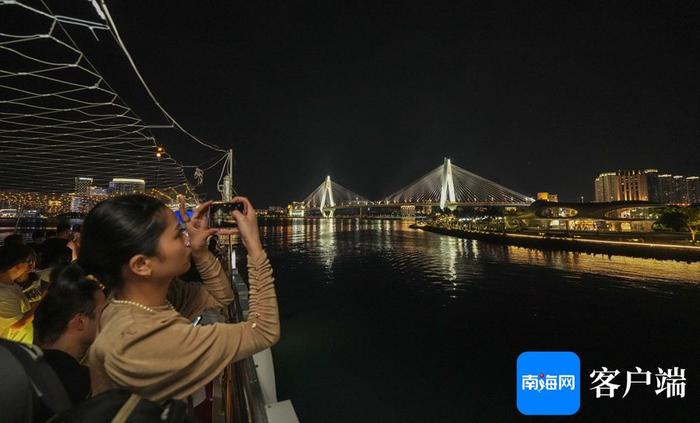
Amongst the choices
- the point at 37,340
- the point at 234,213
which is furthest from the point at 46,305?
the point at 234,213

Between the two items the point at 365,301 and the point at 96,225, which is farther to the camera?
the point at 365,301

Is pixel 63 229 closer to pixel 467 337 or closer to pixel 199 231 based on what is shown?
pixel 199 231

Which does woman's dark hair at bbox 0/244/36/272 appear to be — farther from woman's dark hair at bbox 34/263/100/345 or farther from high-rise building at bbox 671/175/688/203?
high-rise building at bbox 671/175/688/203

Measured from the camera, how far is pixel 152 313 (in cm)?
→ 94

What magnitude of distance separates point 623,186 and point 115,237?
400ft

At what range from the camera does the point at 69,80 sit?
4.22 meters

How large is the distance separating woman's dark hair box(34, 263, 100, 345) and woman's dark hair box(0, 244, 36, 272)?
1960 millimetres

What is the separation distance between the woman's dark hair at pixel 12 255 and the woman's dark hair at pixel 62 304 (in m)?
1.96

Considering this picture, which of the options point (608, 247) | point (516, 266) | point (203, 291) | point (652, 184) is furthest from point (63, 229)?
point (652, 184)

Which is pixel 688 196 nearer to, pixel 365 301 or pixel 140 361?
pixel 365 301

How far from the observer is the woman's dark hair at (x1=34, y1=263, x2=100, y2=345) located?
149cm

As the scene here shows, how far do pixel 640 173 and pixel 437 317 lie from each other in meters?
113

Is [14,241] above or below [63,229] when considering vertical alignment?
below

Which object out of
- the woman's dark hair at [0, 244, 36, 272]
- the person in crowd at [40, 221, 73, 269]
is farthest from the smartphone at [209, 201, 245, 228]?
the person in crowd at [40, 221, 73, 269]
